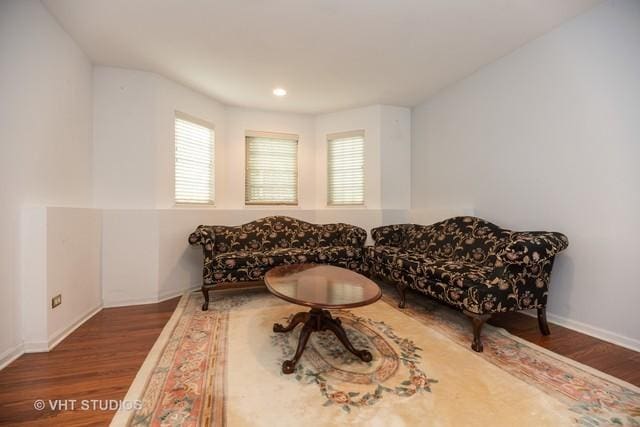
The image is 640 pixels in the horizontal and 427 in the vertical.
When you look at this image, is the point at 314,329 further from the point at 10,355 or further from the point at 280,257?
the point at 10,355

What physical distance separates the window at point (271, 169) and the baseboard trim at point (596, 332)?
139 inches

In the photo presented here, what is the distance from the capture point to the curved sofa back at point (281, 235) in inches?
137

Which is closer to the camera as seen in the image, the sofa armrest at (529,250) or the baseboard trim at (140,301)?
the sofa armrest at (529,250)

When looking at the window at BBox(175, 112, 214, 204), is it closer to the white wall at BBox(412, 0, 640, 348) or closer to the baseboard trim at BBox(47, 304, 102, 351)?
the baseboard trim at BBox(47, 304, 102, 351)

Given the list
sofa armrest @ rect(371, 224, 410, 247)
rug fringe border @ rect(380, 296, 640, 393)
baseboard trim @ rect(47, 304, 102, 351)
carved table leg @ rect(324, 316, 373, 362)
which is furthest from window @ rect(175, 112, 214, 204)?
rug fringe border @ rect(380, 296, 640, 393)

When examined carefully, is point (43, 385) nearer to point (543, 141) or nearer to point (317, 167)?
point (317, 167)

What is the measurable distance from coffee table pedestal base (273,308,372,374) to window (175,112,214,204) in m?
2.33

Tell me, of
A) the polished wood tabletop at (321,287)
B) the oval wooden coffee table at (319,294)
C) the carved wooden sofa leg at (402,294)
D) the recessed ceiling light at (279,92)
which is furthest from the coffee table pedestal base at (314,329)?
the recessed ceiling light at (279,92)

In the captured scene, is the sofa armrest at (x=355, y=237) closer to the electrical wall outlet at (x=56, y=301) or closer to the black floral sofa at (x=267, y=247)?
the black floral sofa at (x=267, y=247)

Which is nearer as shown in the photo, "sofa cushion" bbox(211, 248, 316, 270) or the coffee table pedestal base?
the coffee table pedestal base

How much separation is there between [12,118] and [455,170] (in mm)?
4404

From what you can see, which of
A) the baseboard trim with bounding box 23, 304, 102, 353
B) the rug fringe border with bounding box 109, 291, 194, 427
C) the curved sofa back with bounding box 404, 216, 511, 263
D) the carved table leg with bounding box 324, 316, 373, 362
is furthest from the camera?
the curved sofa back with bounding box 404, 216, 511, 263

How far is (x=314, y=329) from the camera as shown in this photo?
1989 millimetres

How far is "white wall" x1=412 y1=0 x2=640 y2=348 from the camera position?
2.05 m
